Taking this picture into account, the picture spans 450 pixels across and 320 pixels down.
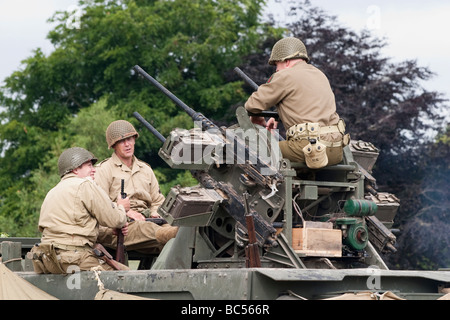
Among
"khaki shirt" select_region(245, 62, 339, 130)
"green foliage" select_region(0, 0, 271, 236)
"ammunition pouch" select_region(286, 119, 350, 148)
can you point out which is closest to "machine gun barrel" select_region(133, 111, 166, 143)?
"khaki shirt" select_region(245, 62, 339, 130)

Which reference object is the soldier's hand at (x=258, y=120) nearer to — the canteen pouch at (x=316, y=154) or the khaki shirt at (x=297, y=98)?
the khaki shirt at (x=297, y=98)

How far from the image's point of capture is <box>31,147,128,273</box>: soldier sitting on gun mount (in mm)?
9422

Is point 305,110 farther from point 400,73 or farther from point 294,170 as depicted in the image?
point 400,73

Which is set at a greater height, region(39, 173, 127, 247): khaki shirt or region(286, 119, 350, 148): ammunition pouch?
region(286, 119, 350, 148): ammunition pouch

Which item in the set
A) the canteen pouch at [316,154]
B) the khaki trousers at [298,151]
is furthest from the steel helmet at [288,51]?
the canteen pouch at [316,154]

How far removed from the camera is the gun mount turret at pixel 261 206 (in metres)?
9.42

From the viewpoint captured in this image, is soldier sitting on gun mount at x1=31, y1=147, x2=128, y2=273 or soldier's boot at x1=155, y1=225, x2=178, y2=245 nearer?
soldier sitting on gun mount at x1=31, y1=147, x2=128, y2=273

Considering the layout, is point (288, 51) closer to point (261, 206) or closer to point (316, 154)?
point (316, 154)

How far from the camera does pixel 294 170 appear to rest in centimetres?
952

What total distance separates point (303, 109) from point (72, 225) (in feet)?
8.13

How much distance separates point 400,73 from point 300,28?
3064 mm

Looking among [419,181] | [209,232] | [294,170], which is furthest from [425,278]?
[419,181]

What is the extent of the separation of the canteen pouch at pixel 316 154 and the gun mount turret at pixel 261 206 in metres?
0.18

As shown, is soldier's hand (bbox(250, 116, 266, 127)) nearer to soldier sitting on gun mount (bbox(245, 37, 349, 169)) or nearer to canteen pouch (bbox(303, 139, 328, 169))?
soldier sitting on gun mount (bbox(245, 37, 349, 169))
